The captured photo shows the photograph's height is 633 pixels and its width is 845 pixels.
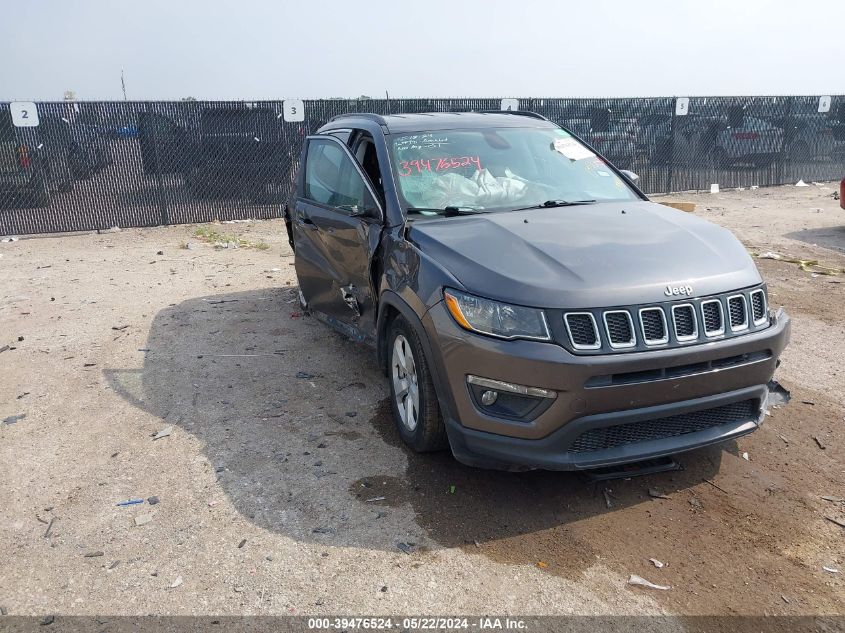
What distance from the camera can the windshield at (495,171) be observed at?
4.51m

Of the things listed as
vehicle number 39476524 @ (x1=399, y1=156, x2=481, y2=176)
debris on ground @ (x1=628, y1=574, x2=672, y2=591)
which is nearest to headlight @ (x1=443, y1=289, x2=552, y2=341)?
debris on ground @ (x1=628, y1=574, x2=672, y2=591)

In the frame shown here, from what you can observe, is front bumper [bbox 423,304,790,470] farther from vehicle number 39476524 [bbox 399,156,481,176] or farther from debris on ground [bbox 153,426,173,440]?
debris on ground [bbox 153,426,173,440]

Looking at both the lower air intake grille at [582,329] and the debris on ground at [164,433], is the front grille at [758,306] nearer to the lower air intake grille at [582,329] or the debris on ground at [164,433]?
the lower air intake grille at [582,329]

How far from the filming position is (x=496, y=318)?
330 centimetres

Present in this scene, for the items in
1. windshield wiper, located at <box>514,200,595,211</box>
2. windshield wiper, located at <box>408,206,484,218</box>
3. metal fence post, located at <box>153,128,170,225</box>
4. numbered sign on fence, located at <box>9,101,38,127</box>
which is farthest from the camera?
metal fence post, located at <box>153,128,170,225</box>

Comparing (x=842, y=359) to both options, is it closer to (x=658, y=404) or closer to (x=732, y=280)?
(x=732, y=280)

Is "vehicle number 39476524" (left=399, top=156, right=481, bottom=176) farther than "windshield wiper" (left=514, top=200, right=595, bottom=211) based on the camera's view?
Yes

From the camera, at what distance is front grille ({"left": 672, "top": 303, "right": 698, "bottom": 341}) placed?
3254 millimetres

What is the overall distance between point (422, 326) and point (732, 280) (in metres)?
1.51

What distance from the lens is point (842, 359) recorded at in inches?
216

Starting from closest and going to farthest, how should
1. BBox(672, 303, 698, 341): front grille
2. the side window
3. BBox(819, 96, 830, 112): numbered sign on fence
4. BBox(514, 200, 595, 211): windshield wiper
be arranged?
BBox(672, 303, 698, 341): front grille < BBox(514, 200, 595, 211): windshield wiper < the side window < BBox(819, 96, 830, 112): numbered sign on fence

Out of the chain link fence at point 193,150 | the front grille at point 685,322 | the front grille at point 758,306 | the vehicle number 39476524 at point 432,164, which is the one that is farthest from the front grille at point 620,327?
the chain link fence at point 193,150

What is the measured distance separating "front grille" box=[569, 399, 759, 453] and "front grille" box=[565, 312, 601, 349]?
39cm

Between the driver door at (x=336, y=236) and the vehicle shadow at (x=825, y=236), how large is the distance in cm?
742
